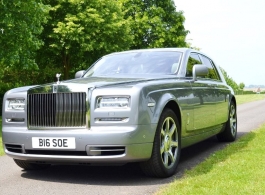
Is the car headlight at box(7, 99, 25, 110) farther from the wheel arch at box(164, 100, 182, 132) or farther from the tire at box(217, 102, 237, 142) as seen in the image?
the tire at box(217, 102, 237, 142)

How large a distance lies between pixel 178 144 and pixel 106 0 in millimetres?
25876

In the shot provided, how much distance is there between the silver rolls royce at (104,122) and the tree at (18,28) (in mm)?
14286

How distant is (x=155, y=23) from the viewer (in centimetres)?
3747

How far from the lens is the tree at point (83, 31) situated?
2812 cm

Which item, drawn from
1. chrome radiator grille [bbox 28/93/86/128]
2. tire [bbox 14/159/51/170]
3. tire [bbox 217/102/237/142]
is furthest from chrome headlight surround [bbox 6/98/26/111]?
tire [bbox 217/102/237/142]

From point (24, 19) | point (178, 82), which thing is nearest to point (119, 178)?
point (178, 82)

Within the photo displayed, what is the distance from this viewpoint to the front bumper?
4.97 m

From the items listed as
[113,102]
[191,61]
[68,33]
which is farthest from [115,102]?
[68,33]

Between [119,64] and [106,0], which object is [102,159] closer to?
[119,64]

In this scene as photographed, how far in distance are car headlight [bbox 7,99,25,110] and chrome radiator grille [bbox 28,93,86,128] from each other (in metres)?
0.11

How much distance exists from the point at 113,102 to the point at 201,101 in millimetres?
2163

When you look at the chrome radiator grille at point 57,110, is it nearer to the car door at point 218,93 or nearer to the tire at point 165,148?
the tire at point 165,148

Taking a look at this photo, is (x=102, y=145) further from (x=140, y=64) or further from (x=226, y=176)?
(x=140, y=64)

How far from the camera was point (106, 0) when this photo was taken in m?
30.7
